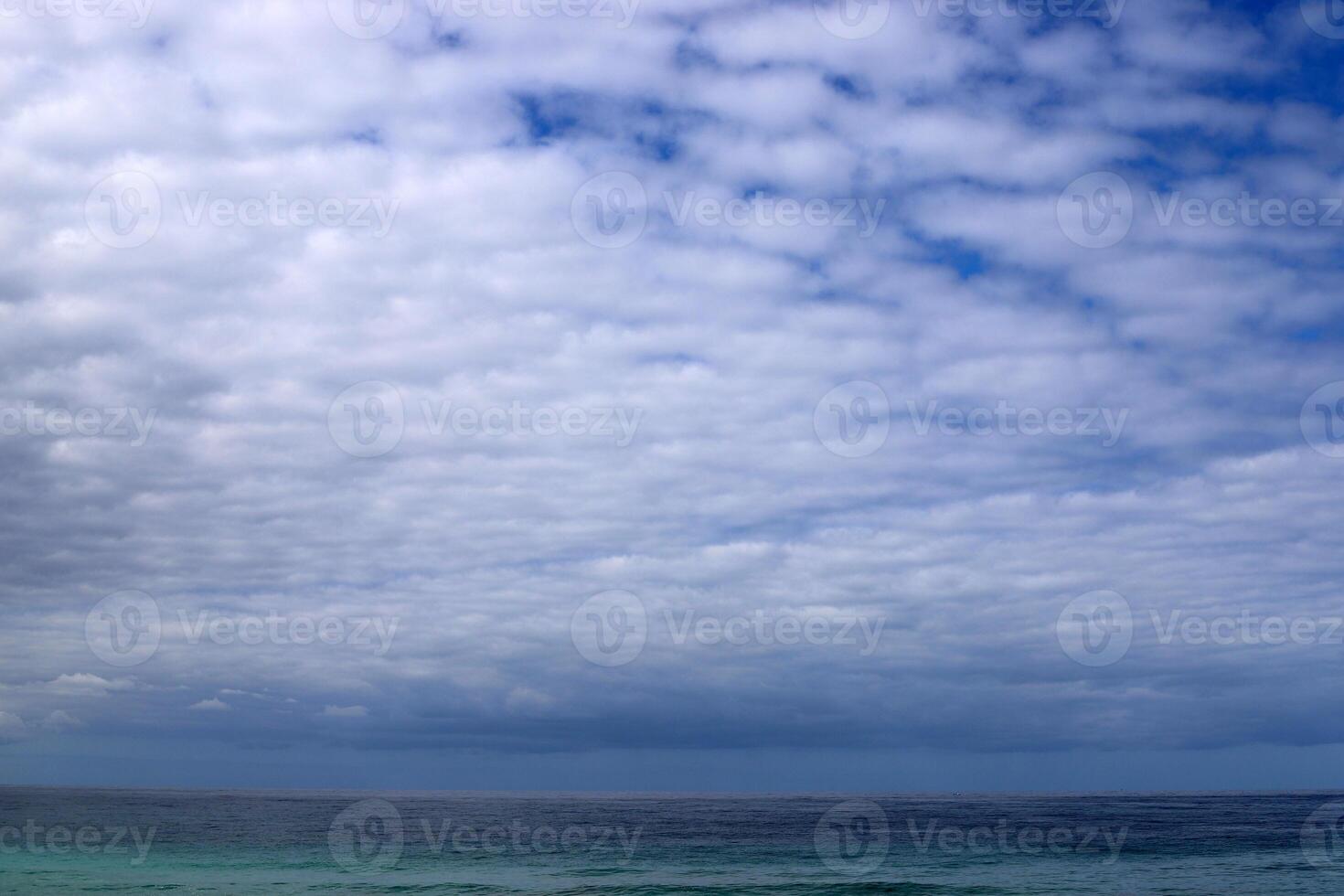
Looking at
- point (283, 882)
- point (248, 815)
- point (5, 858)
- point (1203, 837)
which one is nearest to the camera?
point (283, 882)

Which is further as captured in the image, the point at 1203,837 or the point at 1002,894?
the point at 1203,837

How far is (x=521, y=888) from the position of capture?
4469 centimetres

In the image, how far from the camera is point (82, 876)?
46.8m

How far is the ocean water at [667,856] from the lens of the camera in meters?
45.8

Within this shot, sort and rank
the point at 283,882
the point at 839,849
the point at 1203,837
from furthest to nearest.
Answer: the point at 1203,837 → the point at 839,849 → the point at 283,882

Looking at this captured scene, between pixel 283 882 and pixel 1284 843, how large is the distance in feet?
213

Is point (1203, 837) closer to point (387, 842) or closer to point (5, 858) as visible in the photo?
point (387, 842)

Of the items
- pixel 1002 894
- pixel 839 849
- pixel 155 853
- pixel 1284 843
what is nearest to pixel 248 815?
pixel 155 853

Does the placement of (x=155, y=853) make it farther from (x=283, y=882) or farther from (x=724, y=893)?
(x=724, y=893)

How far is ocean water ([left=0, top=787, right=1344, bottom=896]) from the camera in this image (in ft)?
150

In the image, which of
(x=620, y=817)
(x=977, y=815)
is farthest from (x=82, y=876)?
(x=977, y=815)

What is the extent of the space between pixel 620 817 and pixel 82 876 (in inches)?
2728

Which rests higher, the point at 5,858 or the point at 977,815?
the point at 5,858

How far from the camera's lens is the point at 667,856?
6044 centimetres
